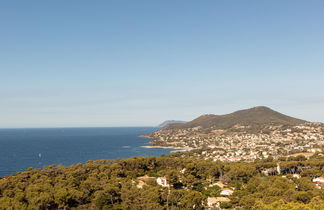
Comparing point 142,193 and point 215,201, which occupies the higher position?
point 142,193

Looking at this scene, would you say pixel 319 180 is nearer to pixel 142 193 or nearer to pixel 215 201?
pixel 215 201

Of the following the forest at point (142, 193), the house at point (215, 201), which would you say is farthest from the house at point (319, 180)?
the house at point (215, 201)

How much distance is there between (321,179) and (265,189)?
17443mm

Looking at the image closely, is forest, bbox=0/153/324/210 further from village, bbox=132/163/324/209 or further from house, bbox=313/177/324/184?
house, bbox=313/177/324/184

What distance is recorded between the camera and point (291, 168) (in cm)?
4841

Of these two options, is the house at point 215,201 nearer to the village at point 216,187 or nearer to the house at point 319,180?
the village at point 216,187

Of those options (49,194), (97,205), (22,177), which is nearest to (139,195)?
(97,205)

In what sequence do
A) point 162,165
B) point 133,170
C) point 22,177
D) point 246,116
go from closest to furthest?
point 22,177 → point 133,170 → point 162,165 → point 246,116

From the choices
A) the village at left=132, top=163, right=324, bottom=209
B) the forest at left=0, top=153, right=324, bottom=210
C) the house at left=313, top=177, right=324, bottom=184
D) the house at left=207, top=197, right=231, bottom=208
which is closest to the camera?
the forest at left=0, top=153, right=324, bottom=210

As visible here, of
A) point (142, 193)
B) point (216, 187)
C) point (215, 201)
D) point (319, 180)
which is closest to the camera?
point (142, 193)

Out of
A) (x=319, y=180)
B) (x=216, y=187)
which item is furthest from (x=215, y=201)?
(x=319, y=180)

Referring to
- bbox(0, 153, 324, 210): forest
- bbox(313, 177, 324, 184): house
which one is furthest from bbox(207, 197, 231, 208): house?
bbox(313, 177, 324, 184): house

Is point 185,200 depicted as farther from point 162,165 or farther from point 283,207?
point 162,165

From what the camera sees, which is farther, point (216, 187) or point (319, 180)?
point (319, 180)
